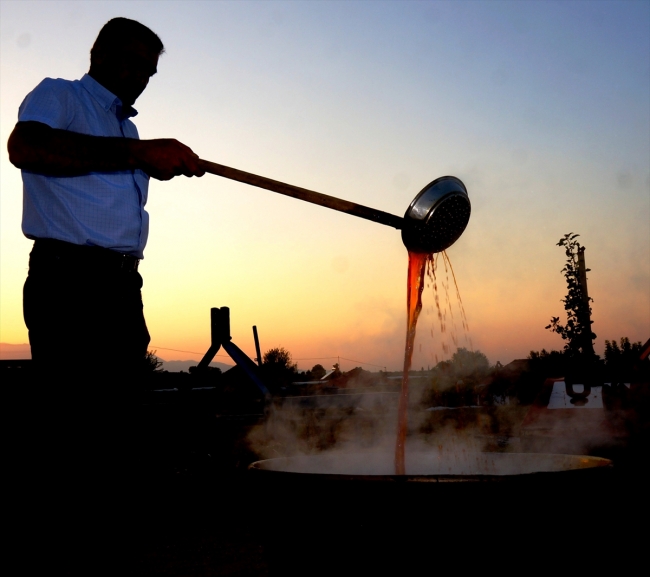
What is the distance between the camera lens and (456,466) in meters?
2.68

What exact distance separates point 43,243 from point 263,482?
1.09 m

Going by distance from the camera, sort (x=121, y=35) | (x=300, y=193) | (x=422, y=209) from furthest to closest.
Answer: (x=422, y=209), (x=300, y=193), (x=121, y=35)

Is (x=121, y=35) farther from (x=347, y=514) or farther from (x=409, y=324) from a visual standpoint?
(x=347, y=514)

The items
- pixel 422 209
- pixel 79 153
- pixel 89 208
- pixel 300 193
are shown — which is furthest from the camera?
pixel 422 209

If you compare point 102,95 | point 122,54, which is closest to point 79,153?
point 102,95

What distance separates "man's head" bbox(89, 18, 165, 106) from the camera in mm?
2018

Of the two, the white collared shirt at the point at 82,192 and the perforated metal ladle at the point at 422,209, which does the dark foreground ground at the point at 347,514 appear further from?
the perforated metal ladle at the point at 422,209

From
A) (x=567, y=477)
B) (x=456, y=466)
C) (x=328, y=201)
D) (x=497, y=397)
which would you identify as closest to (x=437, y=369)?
(x=497, y=397)

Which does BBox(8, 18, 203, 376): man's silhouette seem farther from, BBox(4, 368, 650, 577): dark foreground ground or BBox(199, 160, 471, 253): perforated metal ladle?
BBox(199, 160, 471, 253): perforated metal ladle

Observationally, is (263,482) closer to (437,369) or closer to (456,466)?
(456,466)

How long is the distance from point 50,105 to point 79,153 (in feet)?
0.81

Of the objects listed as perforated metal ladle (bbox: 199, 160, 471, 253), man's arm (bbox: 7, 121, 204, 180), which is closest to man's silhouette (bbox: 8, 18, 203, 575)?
man's arm (bbox: 7, 121, 204, 180)

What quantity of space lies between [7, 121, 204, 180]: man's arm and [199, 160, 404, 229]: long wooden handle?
0.80 feet

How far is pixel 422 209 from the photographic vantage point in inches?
92.1
